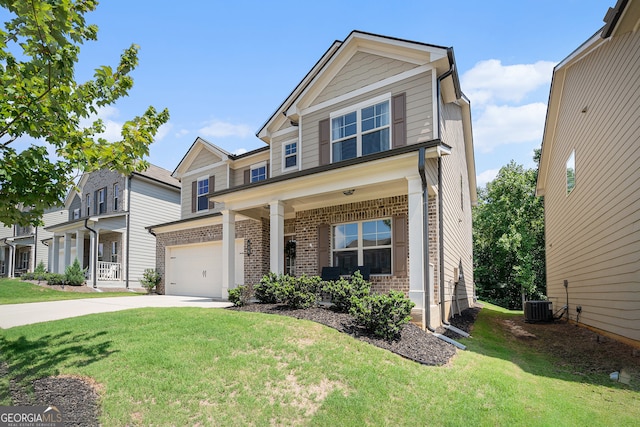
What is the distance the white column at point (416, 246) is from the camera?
781cm

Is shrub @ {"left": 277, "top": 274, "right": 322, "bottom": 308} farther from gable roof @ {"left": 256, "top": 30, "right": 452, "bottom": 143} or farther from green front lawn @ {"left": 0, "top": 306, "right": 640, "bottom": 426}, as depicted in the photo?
gable roof @ {"left": 256, "top": 30, "right": 452, "bottom": 143}

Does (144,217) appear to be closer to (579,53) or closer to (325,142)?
(325,142)

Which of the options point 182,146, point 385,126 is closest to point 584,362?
point 385,126

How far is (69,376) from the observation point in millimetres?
5289

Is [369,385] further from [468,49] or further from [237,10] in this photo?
[468,49]

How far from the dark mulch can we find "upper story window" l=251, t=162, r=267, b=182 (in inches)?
308

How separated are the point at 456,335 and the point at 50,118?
27.0 ft

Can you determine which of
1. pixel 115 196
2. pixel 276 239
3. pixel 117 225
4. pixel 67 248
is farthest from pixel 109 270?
pixel 276 239

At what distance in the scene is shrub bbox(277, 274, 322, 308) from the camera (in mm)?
8312

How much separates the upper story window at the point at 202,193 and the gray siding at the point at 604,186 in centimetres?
1349

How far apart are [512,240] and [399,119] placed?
19547 mm

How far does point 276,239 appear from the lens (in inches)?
403

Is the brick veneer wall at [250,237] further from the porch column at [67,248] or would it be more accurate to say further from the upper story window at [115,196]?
the porch column at [67,248]

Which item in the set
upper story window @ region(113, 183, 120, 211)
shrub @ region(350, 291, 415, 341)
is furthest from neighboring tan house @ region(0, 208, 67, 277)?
shrub @ region(350, 291, 415, 341)
